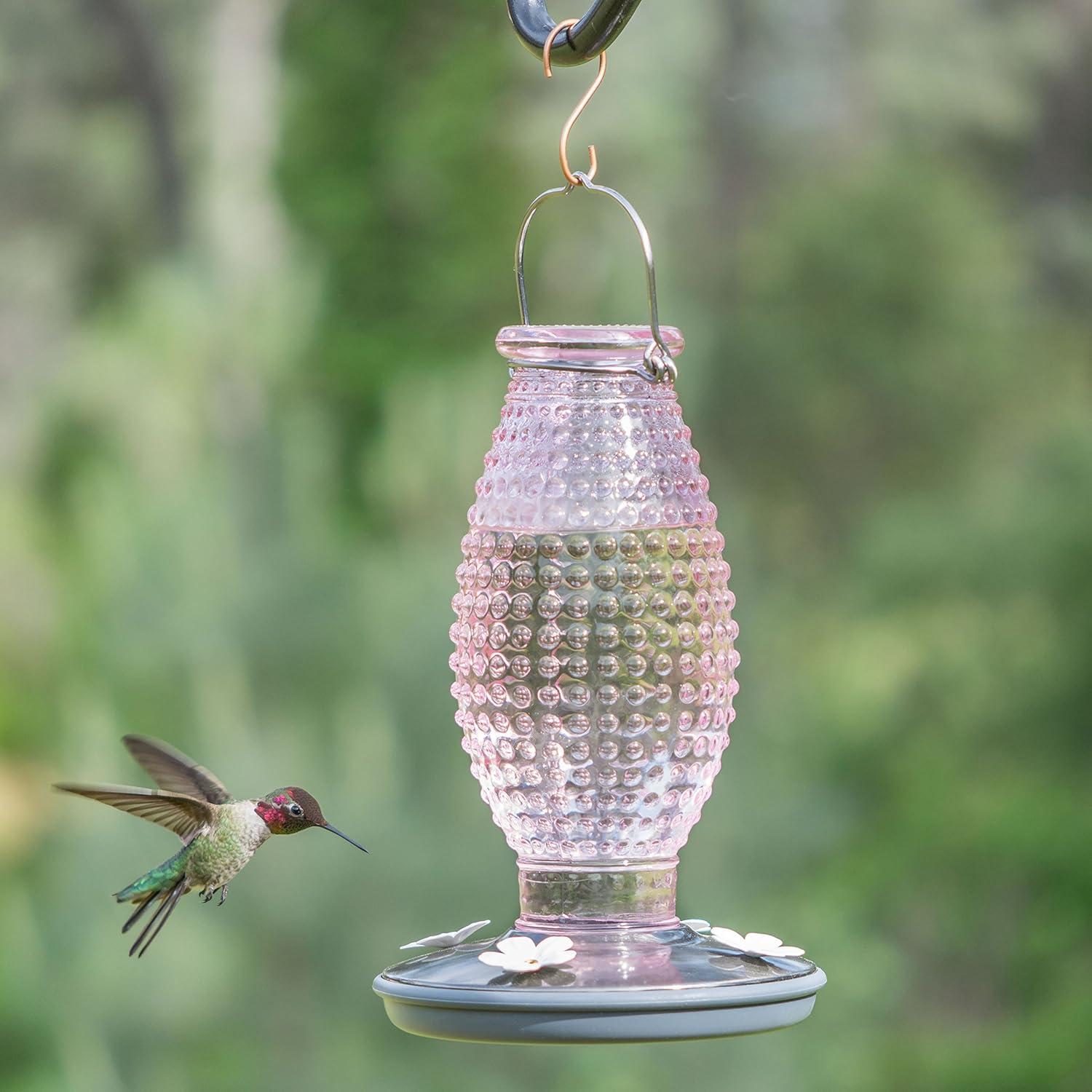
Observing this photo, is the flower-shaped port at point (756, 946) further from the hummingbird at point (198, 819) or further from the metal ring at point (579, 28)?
the metal ring at point (579, 28)

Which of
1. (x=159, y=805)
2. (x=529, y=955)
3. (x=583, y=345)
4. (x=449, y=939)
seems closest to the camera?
(x=529, y=955)

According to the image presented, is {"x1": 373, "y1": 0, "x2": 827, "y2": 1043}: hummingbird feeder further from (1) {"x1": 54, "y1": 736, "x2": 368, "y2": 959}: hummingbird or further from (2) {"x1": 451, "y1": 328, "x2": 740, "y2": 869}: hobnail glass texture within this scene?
(1) {"x1": 54, "y1": 736, "x2": 368, "y2": 959}: hummingbird

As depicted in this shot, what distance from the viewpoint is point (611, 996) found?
145cm

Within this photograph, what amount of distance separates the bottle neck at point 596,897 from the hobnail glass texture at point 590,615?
0.03ft

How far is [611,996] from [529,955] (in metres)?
0.12

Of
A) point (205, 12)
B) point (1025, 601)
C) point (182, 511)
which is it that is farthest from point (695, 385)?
point (205, 12)

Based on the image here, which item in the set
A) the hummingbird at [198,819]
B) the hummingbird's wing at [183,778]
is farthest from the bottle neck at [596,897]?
the hummingbird's wing at [183,778]

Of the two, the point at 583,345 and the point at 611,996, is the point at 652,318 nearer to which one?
the point at 583,345

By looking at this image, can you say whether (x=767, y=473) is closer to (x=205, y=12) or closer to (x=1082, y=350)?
(x=1082, y=350)

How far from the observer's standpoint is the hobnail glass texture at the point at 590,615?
1.69 m

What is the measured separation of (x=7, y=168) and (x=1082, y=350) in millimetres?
4612

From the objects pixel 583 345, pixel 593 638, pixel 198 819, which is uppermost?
pixel 583 345

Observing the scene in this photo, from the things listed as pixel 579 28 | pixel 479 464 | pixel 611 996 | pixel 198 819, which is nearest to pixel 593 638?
pixel 611 996

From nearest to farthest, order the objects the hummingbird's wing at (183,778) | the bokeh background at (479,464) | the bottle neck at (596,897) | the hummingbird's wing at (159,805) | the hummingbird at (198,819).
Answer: the bottle neck at (596,897) < the hummingbird's wing at (159,805) < the hummingbird at (198,819) < the hummingbird's wing at (183,778) < the bokeh background at (479,464)
